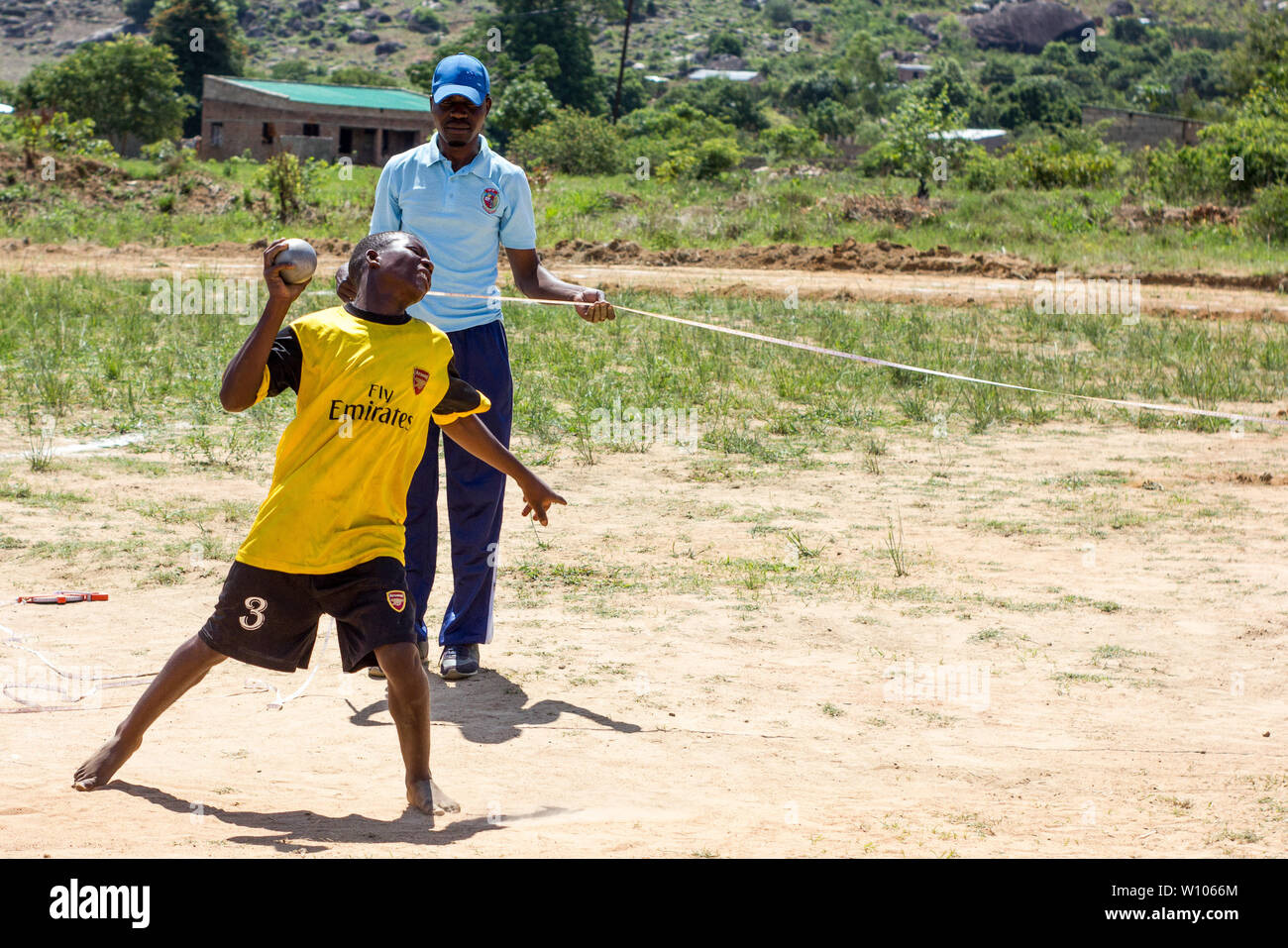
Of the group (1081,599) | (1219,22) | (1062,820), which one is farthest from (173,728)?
(1219,22)

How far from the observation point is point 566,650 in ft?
16.9

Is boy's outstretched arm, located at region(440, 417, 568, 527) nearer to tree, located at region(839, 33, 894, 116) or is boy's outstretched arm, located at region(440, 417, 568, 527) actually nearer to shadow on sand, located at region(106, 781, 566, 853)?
shadow on sand, located at region(106, 781, 566, 853)

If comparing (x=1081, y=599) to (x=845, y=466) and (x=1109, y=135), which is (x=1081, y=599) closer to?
(x=845, y=466)

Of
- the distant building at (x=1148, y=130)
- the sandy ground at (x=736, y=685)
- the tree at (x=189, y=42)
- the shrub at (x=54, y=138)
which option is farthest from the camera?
the tree at (x=189, y=42)

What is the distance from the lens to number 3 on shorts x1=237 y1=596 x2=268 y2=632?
3320 millimetres

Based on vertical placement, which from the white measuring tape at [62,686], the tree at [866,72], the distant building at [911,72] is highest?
the distant building at [911,72]

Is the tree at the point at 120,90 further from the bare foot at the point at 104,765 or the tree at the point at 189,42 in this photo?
the bare foot at the point at 104,765

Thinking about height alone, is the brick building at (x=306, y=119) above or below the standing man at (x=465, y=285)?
above

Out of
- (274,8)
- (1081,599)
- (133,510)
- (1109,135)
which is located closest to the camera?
(1081,599)

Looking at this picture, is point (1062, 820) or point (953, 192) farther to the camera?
Answer: point (953, 192)

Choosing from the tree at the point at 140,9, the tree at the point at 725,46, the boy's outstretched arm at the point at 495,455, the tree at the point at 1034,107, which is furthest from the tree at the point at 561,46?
the boy's outstretched arm at the point at 495,455

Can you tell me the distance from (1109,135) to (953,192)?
22.4 meters

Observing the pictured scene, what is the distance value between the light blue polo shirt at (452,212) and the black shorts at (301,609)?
1.44m

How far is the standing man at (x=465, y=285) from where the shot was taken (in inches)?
179
